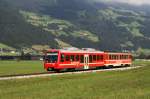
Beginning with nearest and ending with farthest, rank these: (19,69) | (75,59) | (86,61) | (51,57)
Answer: (51,57), (75,59), (86,61), (19,69)

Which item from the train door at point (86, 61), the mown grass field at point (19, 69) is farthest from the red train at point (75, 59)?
the mown grass field at point (19, 69)

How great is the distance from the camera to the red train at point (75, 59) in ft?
230

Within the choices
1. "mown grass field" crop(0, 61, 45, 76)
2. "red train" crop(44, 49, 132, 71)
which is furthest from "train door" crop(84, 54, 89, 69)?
"mown grass field" crop(0, 61, 45, 76)

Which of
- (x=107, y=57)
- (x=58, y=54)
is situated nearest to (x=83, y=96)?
(x=58, y=54)

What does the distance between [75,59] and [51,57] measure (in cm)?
538

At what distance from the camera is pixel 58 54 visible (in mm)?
69750

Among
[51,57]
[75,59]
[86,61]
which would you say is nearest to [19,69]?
[86,61]

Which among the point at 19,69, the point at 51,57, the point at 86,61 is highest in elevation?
the point at 51,57

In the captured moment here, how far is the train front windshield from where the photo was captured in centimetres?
6994

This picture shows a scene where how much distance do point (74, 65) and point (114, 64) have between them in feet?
88.9

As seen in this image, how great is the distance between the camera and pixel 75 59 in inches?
2926

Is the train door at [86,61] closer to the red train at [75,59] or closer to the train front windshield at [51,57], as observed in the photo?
the red train at [75,59]

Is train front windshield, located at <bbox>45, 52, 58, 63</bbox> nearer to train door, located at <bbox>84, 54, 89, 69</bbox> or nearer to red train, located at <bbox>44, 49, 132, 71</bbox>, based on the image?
red train, located at <bbox>44, 49, 132, 71</bbox>

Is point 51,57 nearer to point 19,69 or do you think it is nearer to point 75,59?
point 75,59
